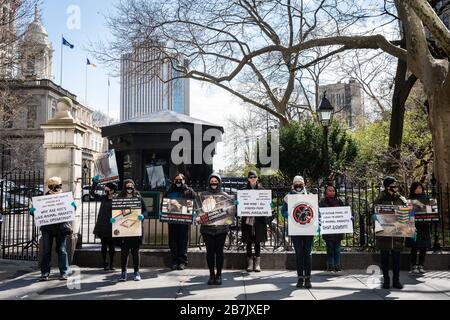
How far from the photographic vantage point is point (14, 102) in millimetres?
20969

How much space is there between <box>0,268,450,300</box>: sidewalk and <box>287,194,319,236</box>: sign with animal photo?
1.01m

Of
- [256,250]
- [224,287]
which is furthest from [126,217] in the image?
[256,250]

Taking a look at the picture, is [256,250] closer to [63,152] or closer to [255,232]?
[255,232]

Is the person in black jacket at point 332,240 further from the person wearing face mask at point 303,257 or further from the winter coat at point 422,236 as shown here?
the winter coat at point 422,236

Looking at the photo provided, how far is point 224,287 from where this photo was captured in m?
7.15

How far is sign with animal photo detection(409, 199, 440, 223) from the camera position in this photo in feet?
27.3

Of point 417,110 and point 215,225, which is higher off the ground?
point 417,110

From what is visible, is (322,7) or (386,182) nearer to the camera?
(386,182)

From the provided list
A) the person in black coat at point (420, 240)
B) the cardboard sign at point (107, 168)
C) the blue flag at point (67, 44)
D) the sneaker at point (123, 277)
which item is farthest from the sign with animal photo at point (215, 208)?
the blue flag at point (67, 44)

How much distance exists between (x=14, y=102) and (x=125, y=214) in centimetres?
1661

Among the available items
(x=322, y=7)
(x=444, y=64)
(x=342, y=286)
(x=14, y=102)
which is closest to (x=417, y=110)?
(x=322, y=7)

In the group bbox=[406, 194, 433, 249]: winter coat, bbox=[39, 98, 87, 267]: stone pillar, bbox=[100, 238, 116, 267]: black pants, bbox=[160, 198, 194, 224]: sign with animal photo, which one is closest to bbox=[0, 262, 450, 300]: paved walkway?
bbox=[100, 238, 116, 267]: black pants

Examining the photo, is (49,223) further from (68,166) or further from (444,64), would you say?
(444,64)

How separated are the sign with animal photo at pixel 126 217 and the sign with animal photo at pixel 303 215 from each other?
109 inches
